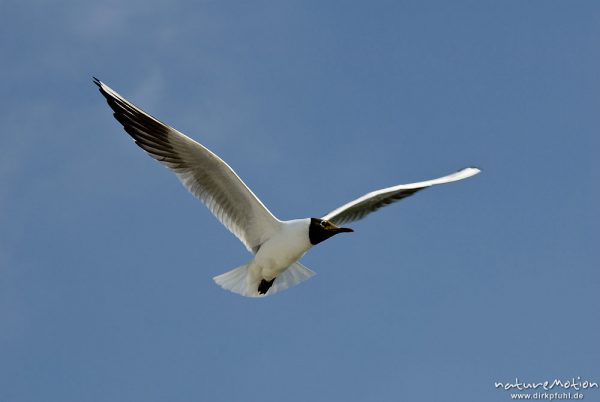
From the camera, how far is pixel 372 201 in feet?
43.0

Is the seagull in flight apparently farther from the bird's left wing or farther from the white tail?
the bird's left wing

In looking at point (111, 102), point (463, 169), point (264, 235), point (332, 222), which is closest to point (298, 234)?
point (264, 235)

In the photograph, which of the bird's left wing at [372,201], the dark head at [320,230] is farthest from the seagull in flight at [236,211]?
the bird's left wing at [372,201]

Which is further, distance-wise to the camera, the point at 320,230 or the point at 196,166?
the point at 320,230

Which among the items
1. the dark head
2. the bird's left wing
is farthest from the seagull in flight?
the bird's left wing

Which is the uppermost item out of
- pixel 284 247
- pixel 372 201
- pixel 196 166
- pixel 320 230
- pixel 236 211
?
pixel 372 201

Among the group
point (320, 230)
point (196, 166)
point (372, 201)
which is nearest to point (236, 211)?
point (196, 166)

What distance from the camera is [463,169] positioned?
14297mm

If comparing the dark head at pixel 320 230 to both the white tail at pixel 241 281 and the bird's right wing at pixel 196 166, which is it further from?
the white tail at pixel 241 281

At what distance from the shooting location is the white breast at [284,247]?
11586 millimetres

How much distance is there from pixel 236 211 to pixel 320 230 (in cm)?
98

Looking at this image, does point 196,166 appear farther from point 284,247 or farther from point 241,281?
point 241,281

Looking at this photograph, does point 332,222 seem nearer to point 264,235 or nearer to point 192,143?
point 264,235

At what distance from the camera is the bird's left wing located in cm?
1278
